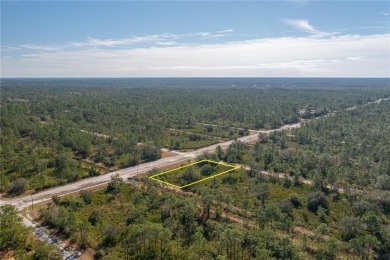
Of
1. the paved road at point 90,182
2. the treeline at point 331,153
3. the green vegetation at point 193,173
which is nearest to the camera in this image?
the paved road at point 90,182

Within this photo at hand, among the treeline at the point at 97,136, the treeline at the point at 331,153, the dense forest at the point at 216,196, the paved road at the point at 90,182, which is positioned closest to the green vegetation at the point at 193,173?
the dense forest at the point at 216,196

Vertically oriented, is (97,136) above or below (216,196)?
above

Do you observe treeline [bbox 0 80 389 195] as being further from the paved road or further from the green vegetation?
the green vegetation

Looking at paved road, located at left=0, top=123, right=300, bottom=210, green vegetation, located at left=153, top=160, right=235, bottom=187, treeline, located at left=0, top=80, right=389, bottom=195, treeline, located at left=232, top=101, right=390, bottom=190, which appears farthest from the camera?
treeline, located at left=0, top=80, right=389, bottom=195

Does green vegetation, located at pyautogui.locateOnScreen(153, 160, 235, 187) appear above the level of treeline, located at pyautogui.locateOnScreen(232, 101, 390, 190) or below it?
below

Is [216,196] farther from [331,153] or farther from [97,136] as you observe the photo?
[97,136]

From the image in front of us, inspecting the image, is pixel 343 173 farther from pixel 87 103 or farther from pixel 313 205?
pixel 87 103

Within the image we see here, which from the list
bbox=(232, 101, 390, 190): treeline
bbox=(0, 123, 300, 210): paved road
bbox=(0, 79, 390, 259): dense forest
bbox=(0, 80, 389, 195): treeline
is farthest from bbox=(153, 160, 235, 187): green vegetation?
bbox=(0, 80, 389, 195): treeline

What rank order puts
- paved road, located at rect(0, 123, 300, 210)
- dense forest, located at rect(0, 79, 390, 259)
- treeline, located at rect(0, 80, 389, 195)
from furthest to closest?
treeline, located at rect(0, 80, 389, 195), paved road, located at rect(0, 123, 300, 210), dense forest, located at rect(0, 79, 390, 259)

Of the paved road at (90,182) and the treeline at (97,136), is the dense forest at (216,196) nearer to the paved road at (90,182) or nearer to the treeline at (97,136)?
the treeline at (97,136)

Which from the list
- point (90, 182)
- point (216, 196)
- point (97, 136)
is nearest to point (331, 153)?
point (216, 196)

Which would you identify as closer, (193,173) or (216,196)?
(216,196)

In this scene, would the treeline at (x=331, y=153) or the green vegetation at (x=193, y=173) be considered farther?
the green vegetation at (x=193, y=173)
